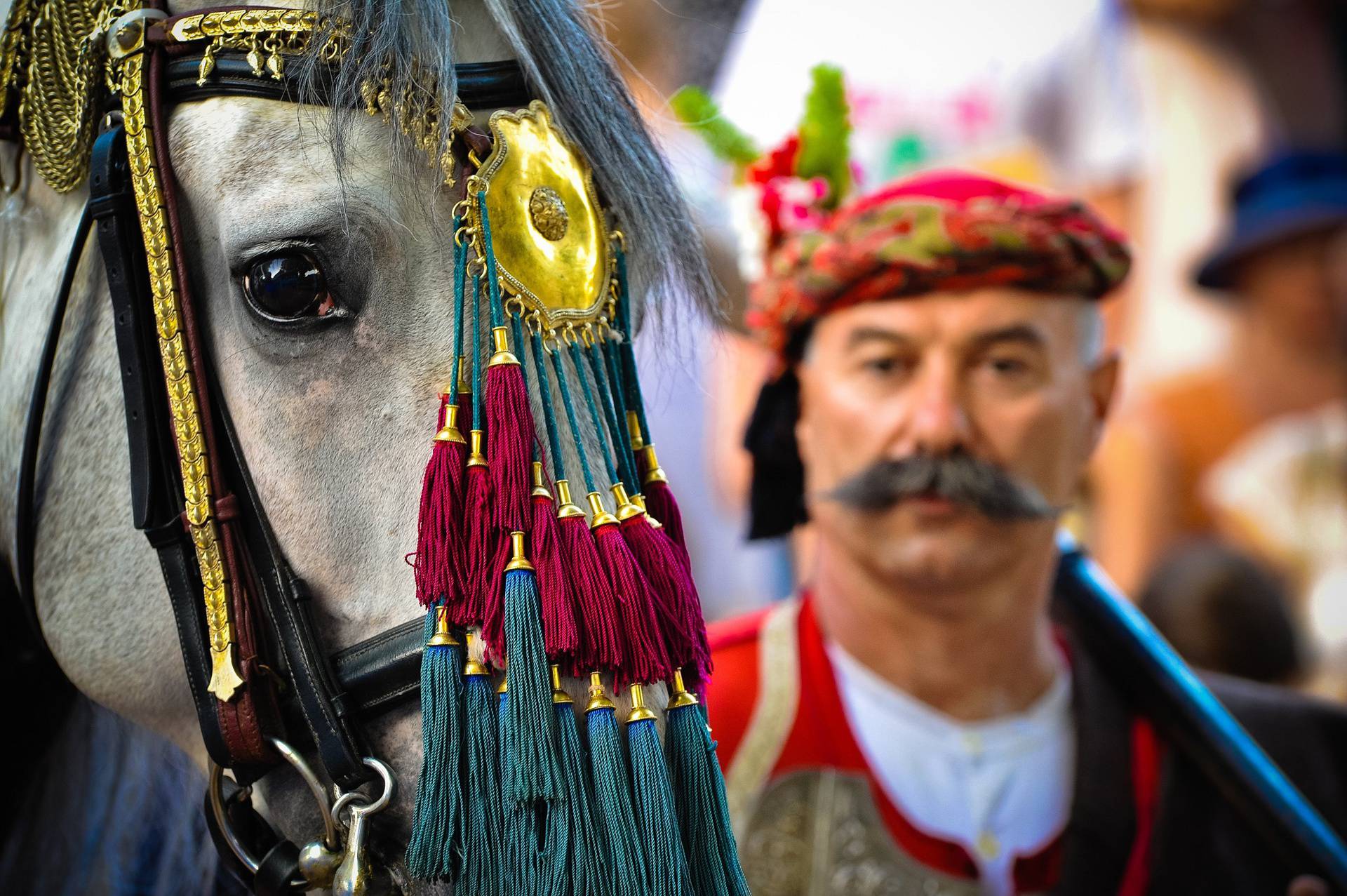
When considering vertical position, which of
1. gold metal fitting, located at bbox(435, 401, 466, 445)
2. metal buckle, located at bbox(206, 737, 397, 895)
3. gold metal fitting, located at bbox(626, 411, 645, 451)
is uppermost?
gold metal fitting, located at bbox(435, 401, 466, 445)

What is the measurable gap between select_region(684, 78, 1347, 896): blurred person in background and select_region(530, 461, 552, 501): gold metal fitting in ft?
3.36

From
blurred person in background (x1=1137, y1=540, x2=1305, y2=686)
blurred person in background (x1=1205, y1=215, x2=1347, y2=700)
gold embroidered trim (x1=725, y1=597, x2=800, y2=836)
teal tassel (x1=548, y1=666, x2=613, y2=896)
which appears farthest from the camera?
blurred person in background (x1=1205, y1=215, x2=1347, y2=700)

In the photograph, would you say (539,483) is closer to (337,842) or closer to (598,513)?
(598,513)

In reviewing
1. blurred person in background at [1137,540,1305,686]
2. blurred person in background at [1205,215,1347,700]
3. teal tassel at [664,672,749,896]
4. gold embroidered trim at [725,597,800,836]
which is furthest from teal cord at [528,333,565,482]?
blurred person in background at [1205,215,1347,700]

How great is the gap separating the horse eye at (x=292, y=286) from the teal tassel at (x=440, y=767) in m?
0.35

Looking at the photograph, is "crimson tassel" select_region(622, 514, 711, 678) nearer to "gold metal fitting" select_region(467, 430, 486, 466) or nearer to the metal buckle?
"gold metal fitting" select_region(467, 430, 486, 466)

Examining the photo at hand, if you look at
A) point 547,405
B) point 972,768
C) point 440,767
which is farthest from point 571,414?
point 972,768

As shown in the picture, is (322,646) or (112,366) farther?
(112,366)

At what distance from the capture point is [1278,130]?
665 cm

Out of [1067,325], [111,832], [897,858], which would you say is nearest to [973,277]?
[1067,325]

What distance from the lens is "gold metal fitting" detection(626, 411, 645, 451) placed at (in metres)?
1.13

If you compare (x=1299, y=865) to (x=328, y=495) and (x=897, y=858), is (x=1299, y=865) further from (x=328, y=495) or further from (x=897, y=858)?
(x=328, y=495)

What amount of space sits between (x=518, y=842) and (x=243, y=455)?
0.48 metres

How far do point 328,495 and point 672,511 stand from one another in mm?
343
